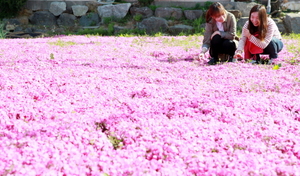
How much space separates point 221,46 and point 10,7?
12.3 meters

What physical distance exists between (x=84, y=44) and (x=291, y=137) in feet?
29.0

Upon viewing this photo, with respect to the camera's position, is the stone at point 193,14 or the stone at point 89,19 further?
the stone at point 89,19

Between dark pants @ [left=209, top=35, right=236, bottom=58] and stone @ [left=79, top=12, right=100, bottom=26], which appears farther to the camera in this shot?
stone @ [left=79, top=12, right=100, bottom=26]

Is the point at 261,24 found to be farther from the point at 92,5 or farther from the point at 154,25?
the point at 92,5

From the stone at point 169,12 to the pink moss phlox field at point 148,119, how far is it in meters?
8.67

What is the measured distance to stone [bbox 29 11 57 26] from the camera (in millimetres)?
16922

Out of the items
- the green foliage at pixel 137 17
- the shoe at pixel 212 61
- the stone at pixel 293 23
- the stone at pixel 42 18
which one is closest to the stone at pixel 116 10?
the green foliage at pixel 137 17

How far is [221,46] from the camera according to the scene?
7852 mm

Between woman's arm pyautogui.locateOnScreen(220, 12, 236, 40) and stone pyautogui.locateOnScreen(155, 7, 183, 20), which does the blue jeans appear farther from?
stone pyautogui.locateOnScreen(155, 7, 183, 20)

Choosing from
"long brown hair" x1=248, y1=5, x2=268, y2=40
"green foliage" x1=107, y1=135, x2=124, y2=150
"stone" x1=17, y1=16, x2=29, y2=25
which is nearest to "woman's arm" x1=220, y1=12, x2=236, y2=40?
"long brown hair" x1=248, y1=5, x2=268, y2=40

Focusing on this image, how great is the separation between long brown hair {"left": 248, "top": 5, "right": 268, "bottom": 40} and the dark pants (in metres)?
0.55

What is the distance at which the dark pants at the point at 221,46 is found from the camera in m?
7.77

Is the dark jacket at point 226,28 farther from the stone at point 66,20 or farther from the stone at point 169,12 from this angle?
the stone at point 66,20

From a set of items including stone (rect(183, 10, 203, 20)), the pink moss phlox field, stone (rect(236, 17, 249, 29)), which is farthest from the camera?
stone (rect(183, 10, 203, 20))
